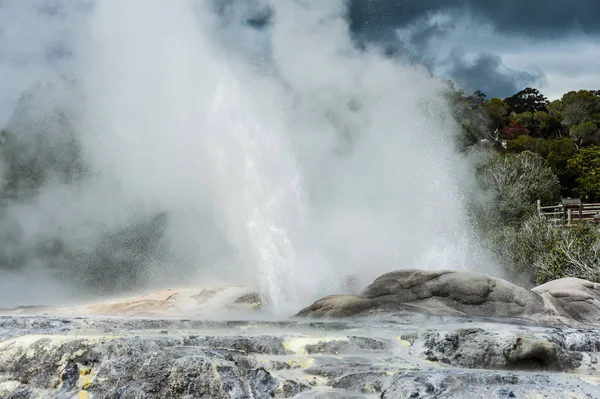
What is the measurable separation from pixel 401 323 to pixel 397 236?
377 inches

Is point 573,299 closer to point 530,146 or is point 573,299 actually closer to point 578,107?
point 530,146

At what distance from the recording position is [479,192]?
27328 millimetres

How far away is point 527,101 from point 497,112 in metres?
11.3

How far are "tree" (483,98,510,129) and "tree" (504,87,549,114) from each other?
744 centimetres

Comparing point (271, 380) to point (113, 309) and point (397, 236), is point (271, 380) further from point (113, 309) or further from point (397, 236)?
point (397, 236)

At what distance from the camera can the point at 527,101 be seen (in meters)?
65.7

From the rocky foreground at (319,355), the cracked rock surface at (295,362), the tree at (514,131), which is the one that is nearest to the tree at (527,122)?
the tree at (514,131)

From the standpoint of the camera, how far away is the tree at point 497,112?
183 feet

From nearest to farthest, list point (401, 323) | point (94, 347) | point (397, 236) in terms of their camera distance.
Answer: point (94, 347) → point (401, 323) → point (397, 236)

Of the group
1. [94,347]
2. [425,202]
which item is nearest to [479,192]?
[425,202]

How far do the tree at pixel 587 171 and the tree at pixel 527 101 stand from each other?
28116 millimetres

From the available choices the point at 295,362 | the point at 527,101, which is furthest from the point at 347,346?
the point at 527,101

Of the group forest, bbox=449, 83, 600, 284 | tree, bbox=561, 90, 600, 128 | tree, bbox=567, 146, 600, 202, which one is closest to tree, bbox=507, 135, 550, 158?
forest, bbox=449, 83, 600, 284

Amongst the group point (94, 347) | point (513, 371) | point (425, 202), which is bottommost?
point (513, 371)
